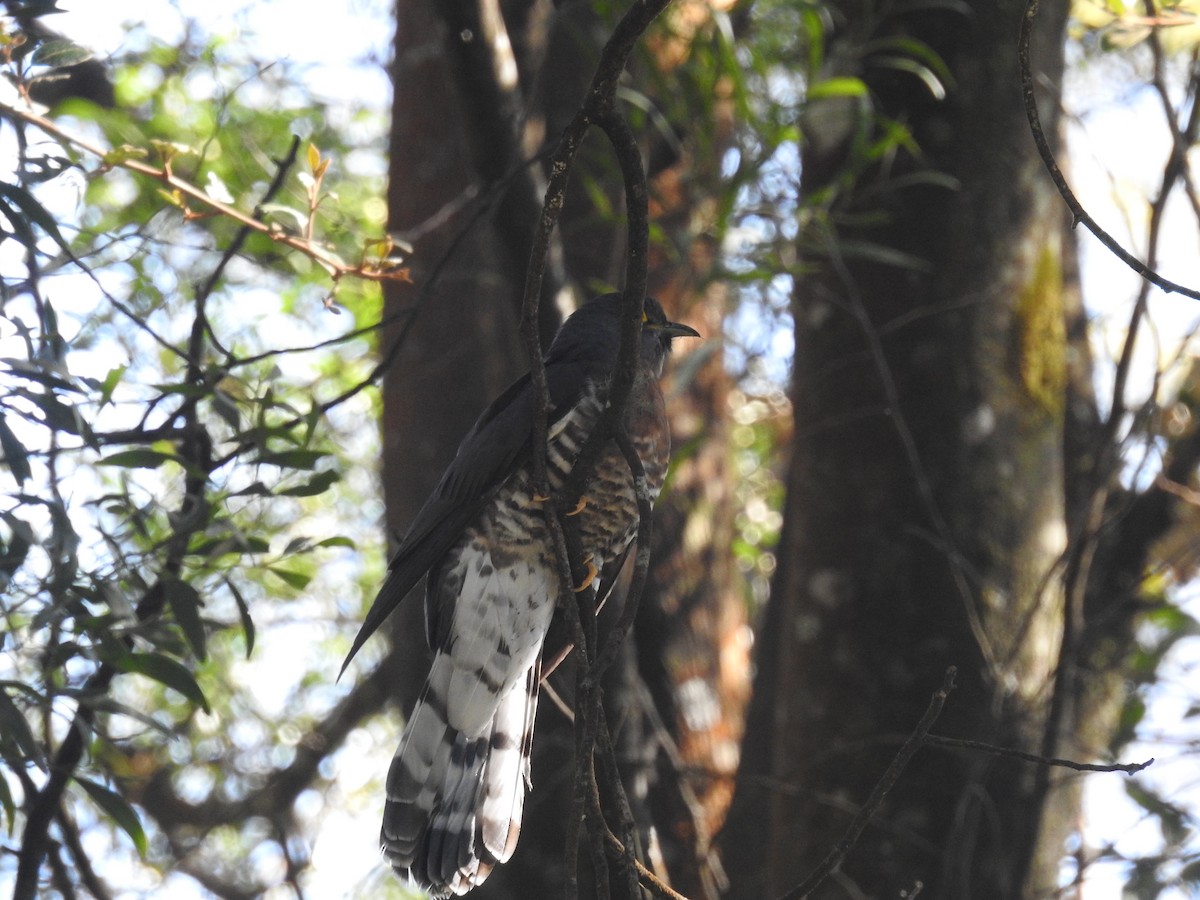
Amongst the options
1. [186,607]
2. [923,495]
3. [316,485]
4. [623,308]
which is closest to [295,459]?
[316,485]

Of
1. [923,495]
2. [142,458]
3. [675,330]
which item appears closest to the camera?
[142,458]

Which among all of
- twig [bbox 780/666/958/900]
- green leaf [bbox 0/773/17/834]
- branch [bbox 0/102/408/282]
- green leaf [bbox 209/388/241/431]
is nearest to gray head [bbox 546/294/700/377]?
branch [bbox 0/102/408/282]

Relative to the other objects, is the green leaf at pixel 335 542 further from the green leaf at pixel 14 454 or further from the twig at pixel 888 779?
the twig at pixel 888 779

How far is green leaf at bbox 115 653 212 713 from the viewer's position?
91.1 inches

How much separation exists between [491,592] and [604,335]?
2.18 feet

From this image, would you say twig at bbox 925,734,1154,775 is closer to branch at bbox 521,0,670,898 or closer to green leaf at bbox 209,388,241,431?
branch at bbox 521,0,670,898

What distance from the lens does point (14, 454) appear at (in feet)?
7.26

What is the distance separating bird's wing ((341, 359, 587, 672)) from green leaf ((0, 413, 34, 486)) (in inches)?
28.3

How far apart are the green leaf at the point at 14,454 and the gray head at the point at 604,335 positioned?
3.80 feet

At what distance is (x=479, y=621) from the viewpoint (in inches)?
110

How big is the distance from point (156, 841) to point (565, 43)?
13.2 feet

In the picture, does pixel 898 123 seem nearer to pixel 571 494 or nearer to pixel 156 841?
pixel 571 494

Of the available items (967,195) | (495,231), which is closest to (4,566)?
(495,231)

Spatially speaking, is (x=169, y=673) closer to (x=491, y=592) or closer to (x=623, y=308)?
(x=491, y=592)
